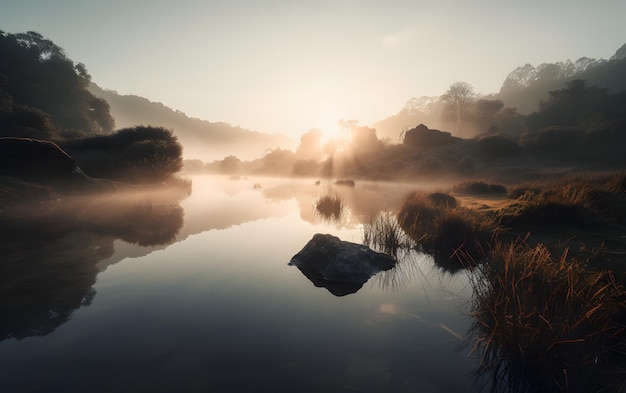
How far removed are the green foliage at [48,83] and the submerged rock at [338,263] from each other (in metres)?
74.8

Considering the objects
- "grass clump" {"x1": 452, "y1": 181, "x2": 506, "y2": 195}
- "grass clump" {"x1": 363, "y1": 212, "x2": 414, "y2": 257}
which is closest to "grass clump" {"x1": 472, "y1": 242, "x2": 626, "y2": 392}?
"grass clump" {"x1": 363, "y1": 212, "x2": 414, "y2": 257}

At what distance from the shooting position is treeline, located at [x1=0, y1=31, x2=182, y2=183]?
104ft

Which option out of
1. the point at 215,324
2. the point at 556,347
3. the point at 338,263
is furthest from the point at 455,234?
the point at 215,324

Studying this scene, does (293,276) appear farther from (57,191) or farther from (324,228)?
(57,191)

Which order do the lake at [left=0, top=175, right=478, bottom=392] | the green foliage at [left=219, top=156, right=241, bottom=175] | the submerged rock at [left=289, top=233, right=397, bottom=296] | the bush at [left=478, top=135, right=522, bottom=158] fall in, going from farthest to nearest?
the green foliage at [left=219, top=156, right=241, bottom=175] < the bush at [left=478, top=135, right=522, bottom=158] < the submerged rock at [left=289, top=233, right=397, bottom=296] < the lake at [left=0, top=175, right=478, bottom=392]

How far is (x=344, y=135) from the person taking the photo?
309 ft

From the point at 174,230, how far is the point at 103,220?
4.07m

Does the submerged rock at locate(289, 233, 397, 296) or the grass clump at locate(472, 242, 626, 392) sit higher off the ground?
the grass clump at locate(472, 242, 626, 392)

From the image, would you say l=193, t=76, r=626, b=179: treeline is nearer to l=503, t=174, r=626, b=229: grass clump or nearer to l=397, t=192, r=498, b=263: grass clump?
l=503, t=174, r=626, b=229: grass clump

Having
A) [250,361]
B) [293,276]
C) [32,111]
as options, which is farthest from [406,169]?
[32,111]

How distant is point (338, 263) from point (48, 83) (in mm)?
96674

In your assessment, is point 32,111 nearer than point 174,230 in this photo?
No

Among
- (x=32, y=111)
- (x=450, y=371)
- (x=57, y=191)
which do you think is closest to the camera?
(x=450, y=371)

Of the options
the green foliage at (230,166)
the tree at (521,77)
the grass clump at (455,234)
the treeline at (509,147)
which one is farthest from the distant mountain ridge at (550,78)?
the grass clump at (455,234)
